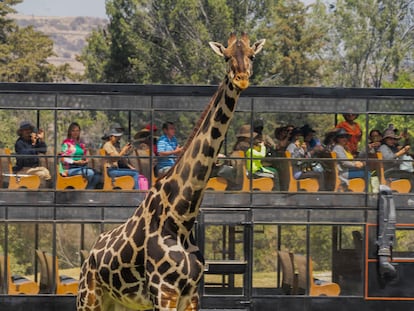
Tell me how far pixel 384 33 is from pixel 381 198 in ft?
140

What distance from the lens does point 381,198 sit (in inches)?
819

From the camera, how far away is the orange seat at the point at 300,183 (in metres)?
21.0

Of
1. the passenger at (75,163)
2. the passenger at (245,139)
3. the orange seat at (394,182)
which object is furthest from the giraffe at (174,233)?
the orange seat at (394,182)

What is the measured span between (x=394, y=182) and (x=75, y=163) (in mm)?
4945

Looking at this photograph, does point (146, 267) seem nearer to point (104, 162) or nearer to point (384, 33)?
point (104, 162)

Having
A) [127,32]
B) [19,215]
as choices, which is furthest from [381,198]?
[127,32]

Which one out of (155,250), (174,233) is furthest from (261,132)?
(155,250)

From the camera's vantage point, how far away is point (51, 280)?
2075 centimetres

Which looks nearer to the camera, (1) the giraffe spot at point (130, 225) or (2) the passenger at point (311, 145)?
(1) the giraffe spot at point (130, 225)

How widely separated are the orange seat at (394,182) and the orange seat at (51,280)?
4.98 m

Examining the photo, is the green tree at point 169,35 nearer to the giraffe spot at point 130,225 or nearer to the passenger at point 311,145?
the passenger at point 311,145

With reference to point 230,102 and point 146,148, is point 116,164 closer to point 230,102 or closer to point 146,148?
point 146,148

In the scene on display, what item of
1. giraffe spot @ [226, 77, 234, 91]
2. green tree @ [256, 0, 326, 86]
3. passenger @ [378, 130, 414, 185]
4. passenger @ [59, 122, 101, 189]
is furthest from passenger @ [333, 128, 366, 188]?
green tree @ [256, 0, 326, 86]

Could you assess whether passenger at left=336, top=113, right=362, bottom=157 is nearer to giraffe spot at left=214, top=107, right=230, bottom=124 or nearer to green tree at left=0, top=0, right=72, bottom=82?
giraffe spot at left=214, top=107, right=230, bottom=124
